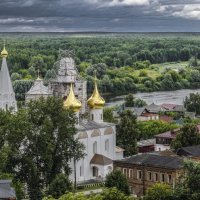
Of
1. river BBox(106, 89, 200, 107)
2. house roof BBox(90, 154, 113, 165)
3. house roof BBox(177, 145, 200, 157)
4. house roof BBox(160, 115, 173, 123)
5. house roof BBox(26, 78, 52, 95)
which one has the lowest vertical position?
river BBox(106, 89, 200, 107)

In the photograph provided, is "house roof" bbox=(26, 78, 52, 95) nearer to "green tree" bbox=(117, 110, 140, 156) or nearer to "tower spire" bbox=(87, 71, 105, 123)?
"tower spire" bbox=(87, 71, 105, 123)

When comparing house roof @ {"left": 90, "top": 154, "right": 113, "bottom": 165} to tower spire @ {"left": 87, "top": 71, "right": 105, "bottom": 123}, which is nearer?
house roof @ {"left": 90, "top": 154, "right": 113, "bottom": 165}

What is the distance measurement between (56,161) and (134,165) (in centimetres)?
481

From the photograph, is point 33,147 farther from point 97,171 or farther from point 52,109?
point 97,171

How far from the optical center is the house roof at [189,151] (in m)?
39.8

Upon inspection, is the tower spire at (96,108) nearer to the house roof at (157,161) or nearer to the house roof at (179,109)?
the house roof at (157,161)

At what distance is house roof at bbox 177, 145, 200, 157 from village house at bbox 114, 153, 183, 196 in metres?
2.47

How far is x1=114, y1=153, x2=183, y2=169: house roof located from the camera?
3606 cm

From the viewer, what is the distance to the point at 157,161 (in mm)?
37000

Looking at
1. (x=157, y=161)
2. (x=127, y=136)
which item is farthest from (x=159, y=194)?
(x=127, y=136)

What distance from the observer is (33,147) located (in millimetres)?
36094

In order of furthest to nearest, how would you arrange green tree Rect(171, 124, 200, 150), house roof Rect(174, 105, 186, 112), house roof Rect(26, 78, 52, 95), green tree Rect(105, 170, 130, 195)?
1. house roof Rect(174, 105, 186, 112)
2. house roof Rect(26, 78, 52, 95)
3. green tree Rect(171, 124, 200, 150)
4. green tree Rect(105, 170, 130, 195)

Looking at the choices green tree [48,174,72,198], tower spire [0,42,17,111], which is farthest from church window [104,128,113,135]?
green tree [48,174,72,198]

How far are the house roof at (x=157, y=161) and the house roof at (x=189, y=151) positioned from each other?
8.10ft
